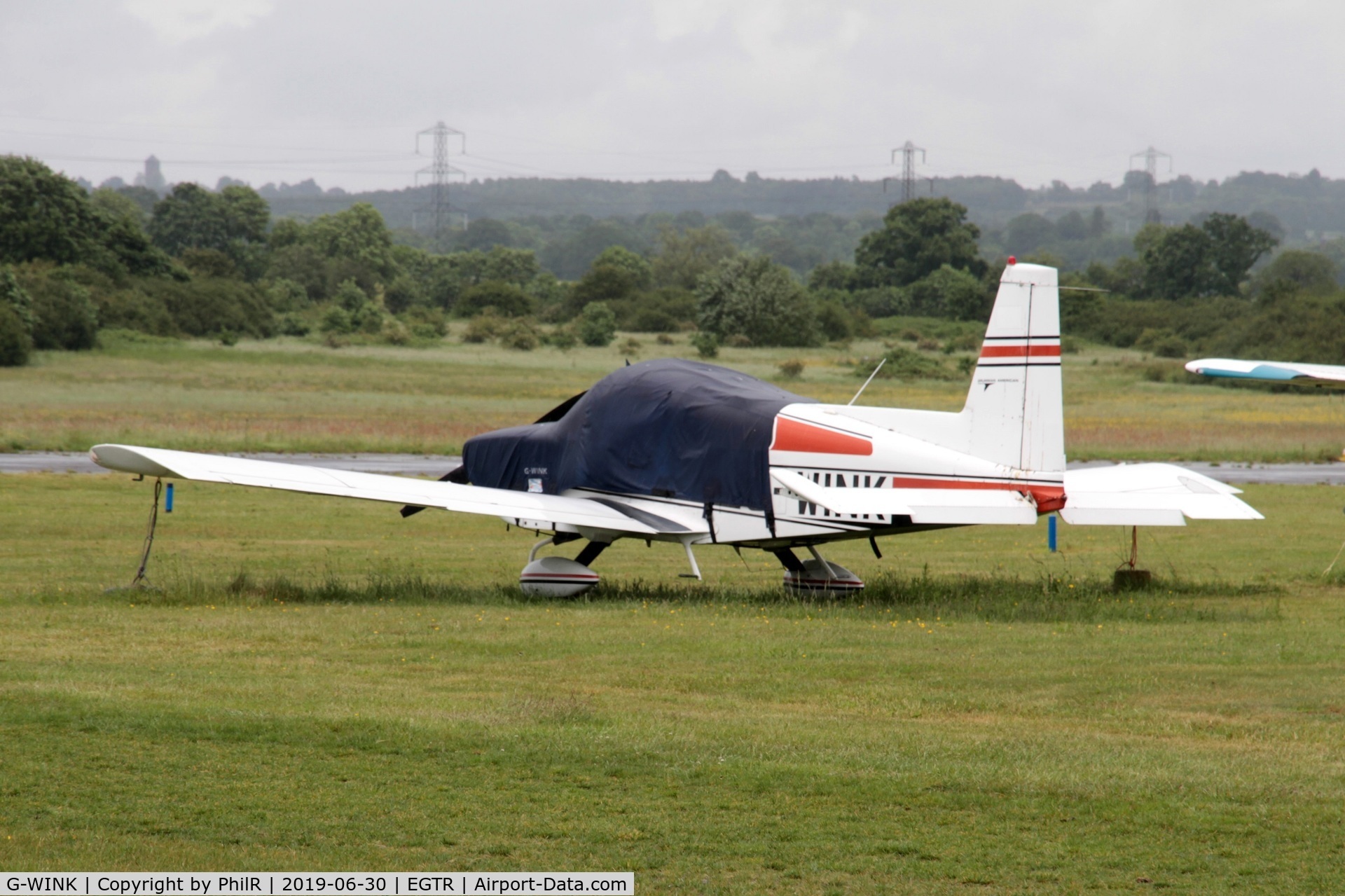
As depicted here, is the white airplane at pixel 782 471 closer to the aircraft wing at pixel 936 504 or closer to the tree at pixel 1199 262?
the aircraft wing at pixel 936 504

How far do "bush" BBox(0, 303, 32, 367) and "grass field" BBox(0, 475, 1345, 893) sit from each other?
47184 millimetres

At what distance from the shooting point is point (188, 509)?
23219 mm

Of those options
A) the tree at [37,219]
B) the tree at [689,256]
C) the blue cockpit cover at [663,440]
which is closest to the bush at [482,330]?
the tree at [37,219]

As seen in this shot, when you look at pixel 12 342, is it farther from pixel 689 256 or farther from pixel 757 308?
pixel 689 256

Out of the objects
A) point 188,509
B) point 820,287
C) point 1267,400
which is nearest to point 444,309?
point 820,287

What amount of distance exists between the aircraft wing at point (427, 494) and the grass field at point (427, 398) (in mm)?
20060

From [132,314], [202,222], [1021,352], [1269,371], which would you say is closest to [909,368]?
[132,314]

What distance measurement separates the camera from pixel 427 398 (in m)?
54.9

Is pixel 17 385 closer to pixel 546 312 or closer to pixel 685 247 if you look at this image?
pixel 546 312

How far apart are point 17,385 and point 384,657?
4740 cm

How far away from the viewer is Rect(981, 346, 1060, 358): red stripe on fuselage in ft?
42.6

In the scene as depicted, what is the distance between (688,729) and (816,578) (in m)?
6.48

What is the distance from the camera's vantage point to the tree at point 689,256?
452 ft

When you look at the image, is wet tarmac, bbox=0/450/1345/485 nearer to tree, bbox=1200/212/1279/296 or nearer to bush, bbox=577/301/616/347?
bush, bbox=577/301/616/347
